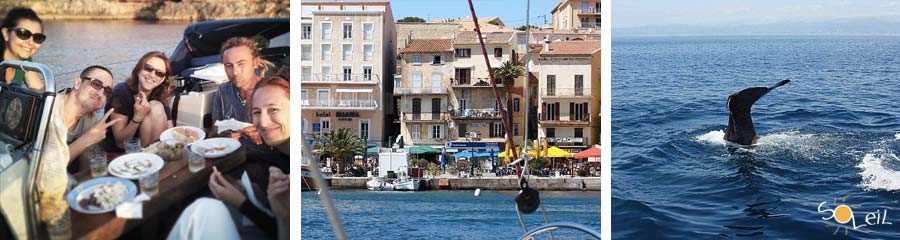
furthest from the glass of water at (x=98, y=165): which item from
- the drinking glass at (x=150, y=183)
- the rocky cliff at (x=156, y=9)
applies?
the rocky cliff at (x=156, y=9)

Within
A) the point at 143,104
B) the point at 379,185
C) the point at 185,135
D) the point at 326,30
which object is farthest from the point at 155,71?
the point at 379,185

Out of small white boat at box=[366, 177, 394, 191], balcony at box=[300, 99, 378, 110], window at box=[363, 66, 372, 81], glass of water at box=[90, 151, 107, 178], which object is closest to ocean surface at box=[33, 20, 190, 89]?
glass of water at box=[90, 151, 107, 178]

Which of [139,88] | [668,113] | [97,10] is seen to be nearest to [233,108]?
[139,88]

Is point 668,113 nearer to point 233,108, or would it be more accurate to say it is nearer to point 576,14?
point 576,14

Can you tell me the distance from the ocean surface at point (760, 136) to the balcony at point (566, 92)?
167 centimetres

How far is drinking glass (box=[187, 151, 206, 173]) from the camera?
258 inches

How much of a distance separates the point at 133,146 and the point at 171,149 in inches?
9.4

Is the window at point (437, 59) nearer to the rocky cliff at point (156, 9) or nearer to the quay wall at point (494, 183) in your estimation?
the quay wall at point (494, 183)

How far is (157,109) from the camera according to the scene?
671 centimetres

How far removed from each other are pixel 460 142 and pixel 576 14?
69.8 inches

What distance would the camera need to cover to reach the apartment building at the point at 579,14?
10.4m

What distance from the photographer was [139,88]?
22.1 ft

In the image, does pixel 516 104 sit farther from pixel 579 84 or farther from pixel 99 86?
pixel 99 86

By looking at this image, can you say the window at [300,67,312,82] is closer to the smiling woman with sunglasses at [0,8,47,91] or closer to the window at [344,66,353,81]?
the window at [344,66,353,81]
